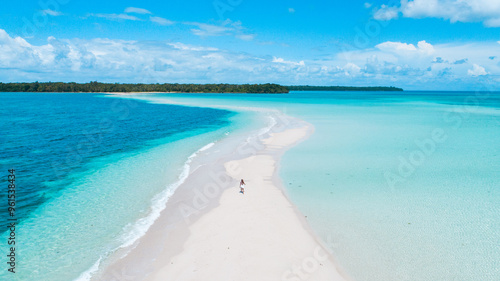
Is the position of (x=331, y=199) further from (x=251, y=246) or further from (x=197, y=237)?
(x=197, y=237)

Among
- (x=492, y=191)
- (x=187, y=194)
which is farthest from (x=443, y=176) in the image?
(x=187, y=194)

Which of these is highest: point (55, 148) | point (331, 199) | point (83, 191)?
point (55, 148)

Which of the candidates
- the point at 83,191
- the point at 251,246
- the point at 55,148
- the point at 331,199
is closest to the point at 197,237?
the point at 251,246

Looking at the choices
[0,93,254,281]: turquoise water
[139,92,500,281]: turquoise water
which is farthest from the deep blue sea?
[139,92,500,281]: turquoise water

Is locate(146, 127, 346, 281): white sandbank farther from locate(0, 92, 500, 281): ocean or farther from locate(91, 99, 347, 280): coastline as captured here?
locate(0, 92, 500, 281): ocean

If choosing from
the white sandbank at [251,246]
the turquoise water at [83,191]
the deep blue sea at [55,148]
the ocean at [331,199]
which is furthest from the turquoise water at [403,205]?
the deep blue sea at [55,148]

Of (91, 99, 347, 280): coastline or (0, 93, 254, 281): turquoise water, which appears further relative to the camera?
(0, 93, 254, 281): turquoise water

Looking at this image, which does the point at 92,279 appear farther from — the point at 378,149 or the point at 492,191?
the point at 378,149

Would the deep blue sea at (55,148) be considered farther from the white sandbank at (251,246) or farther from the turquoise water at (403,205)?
→ the turquoise water at (403,205)
